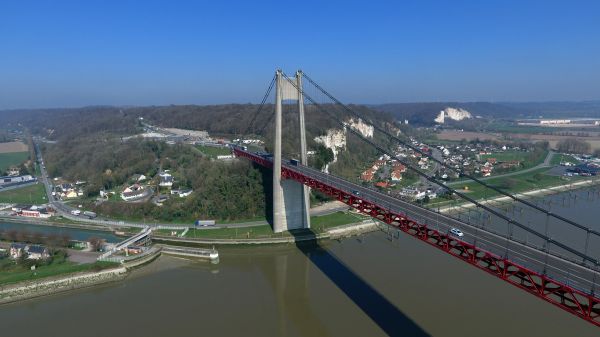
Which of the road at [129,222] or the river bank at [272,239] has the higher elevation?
the road at [129,222]

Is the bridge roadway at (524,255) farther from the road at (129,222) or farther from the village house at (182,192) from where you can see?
the village house at (182,192)

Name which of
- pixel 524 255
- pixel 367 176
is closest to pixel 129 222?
pixel 367 176

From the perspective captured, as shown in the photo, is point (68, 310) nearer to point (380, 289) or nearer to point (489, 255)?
point (380, 289)

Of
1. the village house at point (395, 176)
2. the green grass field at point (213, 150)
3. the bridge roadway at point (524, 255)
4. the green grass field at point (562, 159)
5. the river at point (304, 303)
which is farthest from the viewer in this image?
the green grass field at point (562, 159)

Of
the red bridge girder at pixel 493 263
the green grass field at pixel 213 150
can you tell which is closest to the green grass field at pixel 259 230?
the red bridge girder at pixel 493 263

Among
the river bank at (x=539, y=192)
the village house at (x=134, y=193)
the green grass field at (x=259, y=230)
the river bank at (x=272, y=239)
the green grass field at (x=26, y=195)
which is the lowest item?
the river bank at (x=539, y=192)

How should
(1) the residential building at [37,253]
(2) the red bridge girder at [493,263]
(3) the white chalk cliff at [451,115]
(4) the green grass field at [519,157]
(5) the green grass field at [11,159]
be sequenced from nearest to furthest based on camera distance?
(2) the red bridge girder at [493,263]
(1) the residential building at [37,253]
(5) the green grass field at [11,159]
(4) the green grass field at [519,157]
(3) the white chalk cliff at [451,115]

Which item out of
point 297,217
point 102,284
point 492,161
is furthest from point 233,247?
point 492,161
